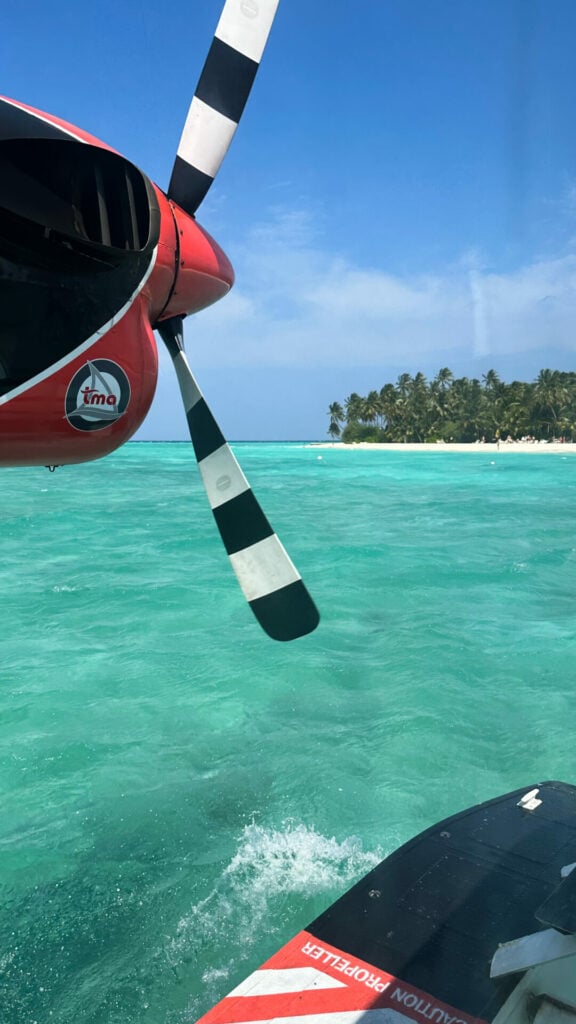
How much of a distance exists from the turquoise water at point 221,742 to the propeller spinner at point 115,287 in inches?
131

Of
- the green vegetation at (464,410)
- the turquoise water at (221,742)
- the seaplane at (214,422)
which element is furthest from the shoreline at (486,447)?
the seaplane at (214,422)

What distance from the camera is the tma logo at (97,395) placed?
327 centimetres

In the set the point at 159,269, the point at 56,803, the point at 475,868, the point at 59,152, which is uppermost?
the point at 59,152

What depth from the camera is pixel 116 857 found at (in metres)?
6.62

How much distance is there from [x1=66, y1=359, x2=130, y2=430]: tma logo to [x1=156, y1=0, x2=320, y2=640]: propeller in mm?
671

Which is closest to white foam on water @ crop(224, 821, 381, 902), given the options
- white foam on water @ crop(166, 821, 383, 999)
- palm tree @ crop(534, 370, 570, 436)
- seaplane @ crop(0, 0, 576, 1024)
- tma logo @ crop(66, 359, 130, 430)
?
white foam on water @ crop(166, 821, 383, 999)

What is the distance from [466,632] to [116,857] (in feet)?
30.7

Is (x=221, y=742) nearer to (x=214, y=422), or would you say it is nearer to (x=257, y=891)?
(x=257, y=891)

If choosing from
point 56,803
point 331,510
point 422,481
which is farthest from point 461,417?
point 56,803

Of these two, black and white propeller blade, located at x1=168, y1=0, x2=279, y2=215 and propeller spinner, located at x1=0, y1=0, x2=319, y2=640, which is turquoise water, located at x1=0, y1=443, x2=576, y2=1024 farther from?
black and white propeller blade, located at x1=168, y1=0, x2=279, y2=215

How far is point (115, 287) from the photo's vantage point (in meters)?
3.30

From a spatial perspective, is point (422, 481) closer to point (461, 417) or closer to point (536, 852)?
point (536, 852)

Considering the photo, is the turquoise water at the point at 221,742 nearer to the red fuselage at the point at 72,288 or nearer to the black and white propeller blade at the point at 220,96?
the red fuselage at the point at 72,288

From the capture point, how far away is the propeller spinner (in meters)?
2.94
